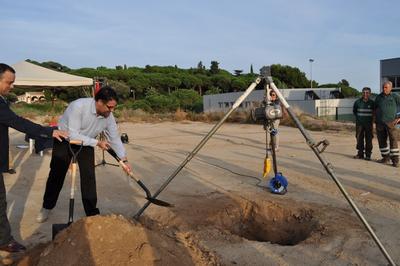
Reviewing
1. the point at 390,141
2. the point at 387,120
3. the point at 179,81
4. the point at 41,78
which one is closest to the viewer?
the point at 390,141

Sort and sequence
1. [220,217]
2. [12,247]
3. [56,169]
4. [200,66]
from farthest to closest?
1. [200,66]
2. [220,217]
3. [56,169]
4. [12,247]

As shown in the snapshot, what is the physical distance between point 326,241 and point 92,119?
3.02 m

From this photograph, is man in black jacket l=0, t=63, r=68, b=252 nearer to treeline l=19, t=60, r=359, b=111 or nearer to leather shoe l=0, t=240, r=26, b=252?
leather shoe l=0, t=240, r=26, b=252

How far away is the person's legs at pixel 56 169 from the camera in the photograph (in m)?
5.21

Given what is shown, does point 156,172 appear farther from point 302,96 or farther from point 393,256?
point 302,96

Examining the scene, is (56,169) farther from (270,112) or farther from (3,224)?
(270,112)

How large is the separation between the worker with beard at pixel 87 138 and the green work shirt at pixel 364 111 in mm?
7181

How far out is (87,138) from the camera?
4945 millimetres

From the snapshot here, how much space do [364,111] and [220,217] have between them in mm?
6184

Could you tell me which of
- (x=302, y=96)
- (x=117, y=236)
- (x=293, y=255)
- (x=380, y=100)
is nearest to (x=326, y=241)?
(x=293, y=255)

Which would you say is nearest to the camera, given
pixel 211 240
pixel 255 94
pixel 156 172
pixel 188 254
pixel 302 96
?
pixel 188 254

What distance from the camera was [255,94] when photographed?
Answer: 39625 millimetres

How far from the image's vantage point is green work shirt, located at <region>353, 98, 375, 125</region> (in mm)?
10422

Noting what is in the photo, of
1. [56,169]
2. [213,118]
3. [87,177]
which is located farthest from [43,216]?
[213,118]
